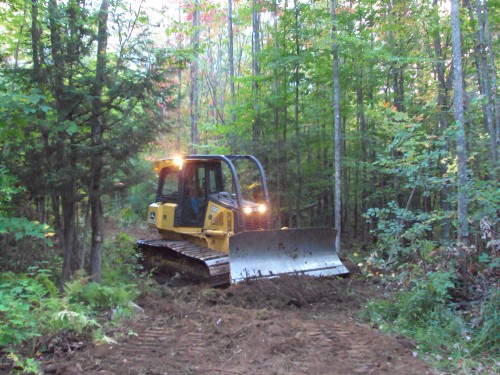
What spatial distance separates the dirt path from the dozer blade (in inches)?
26.7

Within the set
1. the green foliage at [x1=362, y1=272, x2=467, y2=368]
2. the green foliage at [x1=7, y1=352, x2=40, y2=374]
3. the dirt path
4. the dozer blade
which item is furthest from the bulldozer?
the green foliage at [x1=7, y1=352, x2=40, y2=374]

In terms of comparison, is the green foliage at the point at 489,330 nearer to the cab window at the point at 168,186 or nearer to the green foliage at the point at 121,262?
the green foliage at the point at 121,262

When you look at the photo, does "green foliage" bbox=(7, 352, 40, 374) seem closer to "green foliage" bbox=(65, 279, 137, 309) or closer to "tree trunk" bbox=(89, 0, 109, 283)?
"green foliage" bbox=(65, 279, 137, 309)

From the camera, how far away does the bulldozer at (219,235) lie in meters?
7.26

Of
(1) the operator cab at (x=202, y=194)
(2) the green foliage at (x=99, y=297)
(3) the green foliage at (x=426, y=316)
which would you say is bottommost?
(3) the green foliage at (x=426, y=316)

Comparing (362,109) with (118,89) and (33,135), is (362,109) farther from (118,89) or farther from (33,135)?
(33,135)

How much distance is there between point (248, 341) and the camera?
4461mm

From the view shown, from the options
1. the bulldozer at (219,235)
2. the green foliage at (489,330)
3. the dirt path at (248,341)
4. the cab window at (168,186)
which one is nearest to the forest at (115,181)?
the green foliage at (489,330)

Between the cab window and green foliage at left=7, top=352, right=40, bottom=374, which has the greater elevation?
the cab window

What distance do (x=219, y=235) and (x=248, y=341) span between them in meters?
3.82

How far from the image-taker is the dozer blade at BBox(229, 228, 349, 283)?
23.3 ft

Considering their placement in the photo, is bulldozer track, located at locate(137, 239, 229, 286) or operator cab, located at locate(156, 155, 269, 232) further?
operator cab, located at locate(156, 155, 269, 232)

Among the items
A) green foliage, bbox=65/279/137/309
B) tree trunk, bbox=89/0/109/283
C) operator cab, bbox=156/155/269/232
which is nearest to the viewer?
green foliage, bbox=65/279/137/309

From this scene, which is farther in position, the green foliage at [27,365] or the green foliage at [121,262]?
the green foliage at [121,262]
